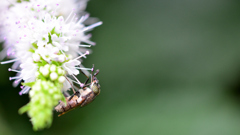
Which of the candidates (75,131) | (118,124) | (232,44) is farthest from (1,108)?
(232,44)

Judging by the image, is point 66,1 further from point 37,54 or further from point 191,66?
point 191,66

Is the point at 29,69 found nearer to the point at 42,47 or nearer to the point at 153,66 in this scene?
the point at 42,47

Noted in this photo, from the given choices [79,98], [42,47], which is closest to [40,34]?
[42,47]

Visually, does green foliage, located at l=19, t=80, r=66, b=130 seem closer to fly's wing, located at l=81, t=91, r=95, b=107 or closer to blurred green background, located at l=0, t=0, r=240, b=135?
fly's wing, located at l=81, t=91, r=95, b=107

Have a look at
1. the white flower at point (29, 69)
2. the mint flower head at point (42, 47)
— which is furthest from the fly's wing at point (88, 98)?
the white flower at point (29, 69)

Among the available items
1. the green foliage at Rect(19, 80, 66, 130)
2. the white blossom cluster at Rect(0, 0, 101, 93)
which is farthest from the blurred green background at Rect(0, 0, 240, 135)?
the green foliage at Rect(19, 80, 66, 130)

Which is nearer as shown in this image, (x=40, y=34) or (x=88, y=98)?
(x=40, y=34)

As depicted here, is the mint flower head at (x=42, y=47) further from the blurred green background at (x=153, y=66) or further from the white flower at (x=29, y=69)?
the blurred green background at (x=153, y=66)
